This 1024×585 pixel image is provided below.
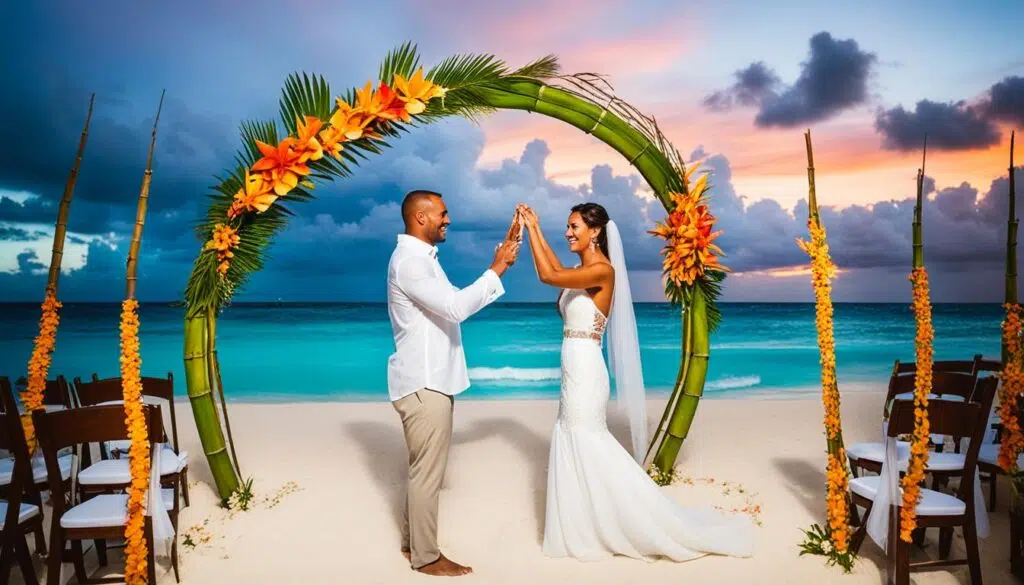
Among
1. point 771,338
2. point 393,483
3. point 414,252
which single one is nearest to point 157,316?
point 771,338

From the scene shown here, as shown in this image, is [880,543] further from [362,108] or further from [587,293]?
[362,108]

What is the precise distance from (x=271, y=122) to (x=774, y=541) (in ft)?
14.4

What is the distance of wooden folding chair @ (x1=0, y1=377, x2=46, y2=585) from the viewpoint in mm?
3490

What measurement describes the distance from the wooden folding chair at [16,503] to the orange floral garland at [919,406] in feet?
14.5

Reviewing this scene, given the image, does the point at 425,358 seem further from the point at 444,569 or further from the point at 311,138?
the point at 311,138

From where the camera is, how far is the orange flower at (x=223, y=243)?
4.85 m

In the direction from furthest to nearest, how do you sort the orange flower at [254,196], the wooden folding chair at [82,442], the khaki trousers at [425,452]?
the orange flower at [254,196] → the khaki trousers at [425,452] → the wooden folding chair at [82,442]

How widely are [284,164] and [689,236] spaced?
2.87 meters

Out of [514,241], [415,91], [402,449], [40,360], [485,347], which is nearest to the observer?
[40,360]

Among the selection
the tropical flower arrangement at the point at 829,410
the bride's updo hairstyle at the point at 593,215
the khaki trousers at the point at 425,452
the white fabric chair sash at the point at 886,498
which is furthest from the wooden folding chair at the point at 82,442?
the white fabric chair sash at the point at 886,498

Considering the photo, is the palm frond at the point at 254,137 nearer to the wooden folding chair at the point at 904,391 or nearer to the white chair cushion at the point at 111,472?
the white chair cushion at the point at 111,472

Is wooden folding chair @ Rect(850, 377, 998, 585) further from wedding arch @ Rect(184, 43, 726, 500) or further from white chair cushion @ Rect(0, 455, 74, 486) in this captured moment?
white chair cushion @ Rect(0, 455, 74, 486)

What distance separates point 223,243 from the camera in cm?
485

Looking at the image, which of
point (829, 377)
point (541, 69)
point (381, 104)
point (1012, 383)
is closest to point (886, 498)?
point (829, 377)
